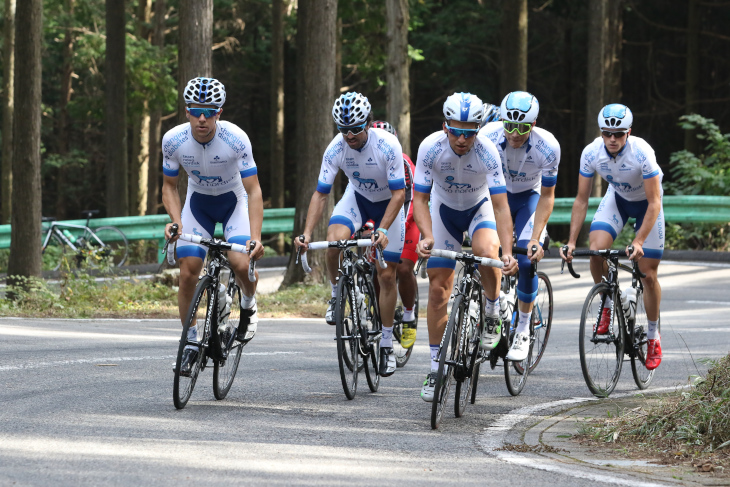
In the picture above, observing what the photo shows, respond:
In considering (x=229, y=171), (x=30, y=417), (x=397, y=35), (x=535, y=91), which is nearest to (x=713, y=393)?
(x=229, y=171)

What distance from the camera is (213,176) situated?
8.31 meters

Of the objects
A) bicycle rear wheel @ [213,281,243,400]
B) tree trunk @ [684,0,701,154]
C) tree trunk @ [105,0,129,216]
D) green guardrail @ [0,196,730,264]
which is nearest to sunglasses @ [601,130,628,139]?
bicycle rear wheel @ [213,281,243,400]

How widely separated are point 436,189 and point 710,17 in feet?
93.6

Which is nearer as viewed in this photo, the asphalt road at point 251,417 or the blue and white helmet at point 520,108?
the asphalt road at point 251,417

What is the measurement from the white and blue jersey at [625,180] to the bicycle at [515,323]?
2.93 feet

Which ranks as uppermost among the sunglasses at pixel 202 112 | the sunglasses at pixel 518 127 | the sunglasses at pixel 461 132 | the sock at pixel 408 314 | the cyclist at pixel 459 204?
the sunglasses at pixel 202 112

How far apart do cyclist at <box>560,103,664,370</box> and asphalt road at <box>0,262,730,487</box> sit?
884mm

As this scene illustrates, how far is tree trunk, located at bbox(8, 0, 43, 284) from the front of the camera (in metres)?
15.6

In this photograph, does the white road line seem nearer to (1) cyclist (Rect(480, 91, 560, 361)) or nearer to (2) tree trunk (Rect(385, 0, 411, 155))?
(1) cyclist (Rect(480, 91, 560, 361))

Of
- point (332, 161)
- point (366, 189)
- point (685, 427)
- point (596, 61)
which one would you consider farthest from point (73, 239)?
point (685, 427)

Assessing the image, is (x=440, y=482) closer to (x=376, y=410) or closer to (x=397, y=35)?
(x=376, y=410)

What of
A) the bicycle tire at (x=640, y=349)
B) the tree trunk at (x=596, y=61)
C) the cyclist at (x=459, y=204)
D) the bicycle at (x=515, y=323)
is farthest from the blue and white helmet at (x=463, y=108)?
the tree trunk at (x=596, y=61)

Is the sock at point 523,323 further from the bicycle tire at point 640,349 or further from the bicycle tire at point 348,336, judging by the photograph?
the bicycle tire at point 348,336

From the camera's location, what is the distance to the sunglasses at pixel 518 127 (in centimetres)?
875
